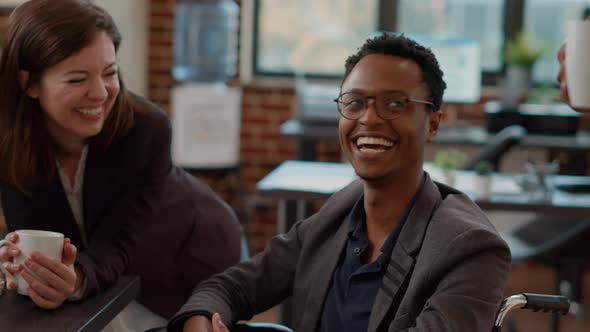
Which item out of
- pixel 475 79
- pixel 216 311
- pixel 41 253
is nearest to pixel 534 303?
pixel 216 311

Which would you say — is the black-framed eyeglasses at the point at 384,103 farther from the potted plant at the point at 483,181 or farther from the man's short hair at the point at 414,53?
the potted plant at the point at 483,181

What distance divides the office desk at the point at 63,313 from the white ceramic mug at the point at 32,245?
4cm

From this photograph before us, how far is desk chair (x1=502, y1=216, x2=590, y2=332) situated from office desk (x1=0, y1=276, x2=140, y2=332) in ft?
7.00

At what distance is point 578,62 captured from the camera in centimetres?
157

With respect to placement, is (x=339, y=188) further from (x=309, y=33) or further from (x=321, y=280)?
(x=309, y=33)

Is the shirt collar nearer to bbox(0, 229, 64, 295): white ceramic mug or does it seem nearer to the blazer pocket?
the blazer pocket

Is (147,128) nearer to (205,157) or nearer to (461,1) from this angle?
(205,157)

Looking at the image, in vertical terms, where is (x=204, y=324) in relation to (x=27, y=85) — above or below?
below

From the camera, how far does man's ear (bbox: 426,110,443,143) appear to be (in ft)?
5.14

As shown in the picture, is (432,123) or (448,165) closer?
(432,123)

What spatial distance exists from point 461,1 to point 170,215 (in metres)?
3.69

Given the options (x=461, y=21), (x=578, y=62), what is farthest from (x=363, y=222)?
(x=461, y=21)

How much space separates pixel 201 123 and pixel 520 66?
2021 mm

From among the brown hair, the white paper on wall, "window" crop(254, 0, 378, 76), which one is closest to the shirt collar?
the brown hair
